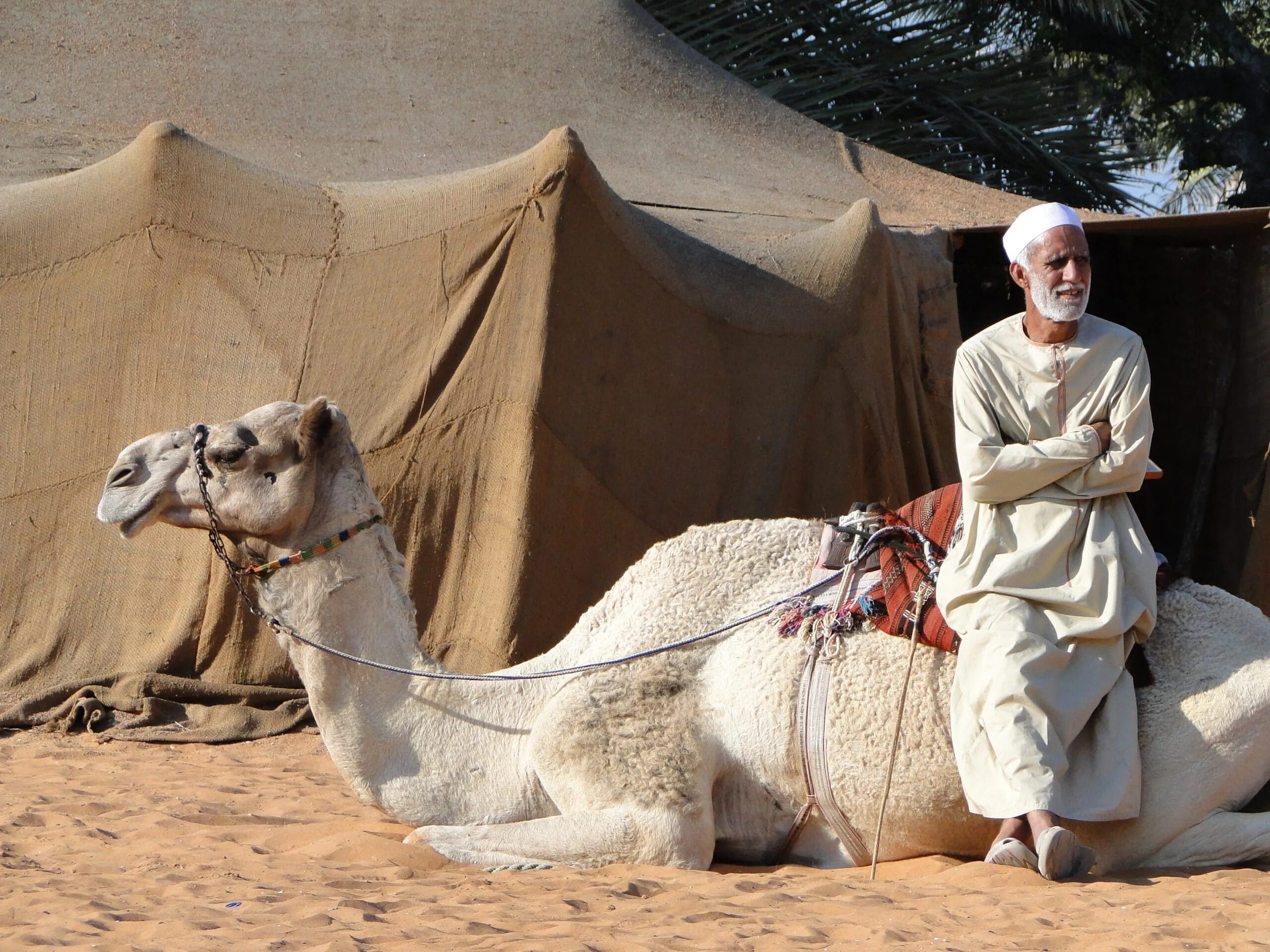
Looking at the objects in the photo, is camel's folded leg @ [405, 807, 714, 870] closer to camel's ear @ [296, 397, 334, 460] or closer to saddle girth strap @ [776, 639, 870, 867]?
saddle girth strap @ [776, 639, 870, 867]

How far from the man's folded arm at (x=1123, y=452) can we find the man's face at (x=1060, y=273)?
23 centimetres

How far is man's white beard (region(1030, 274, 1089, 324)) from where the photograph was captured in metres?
4.09

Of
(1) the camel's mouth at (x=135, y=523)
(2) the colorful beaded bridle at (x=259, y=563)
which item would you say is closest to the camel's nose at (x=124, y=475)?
(1) the camel's mouth at (x=135, y=523)

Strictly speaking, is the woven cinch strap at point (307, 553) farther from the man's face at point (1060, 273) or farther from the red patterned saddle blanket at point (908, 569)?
the man's face at point (1060, 273)

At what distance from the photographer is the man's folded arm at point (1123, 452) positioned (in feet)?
13.2

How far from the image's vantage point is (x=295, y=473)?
463cm

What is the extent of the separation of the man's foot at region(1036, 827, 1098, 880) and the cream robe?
0.11m

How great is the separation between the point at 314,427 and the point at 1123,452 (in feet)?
7.65

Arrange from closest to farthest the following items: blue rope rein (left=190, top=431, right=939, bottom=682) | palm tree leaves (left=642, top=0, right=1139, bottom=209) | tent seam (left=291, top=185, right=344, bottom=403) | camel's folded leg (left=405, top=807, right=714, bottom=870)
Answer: camel's folded leg (left=405, top=807, right=714, bottom=870) < blue rope rein (left=190, top=431, right=939, bottom=682) < tent seam (left=291, top=185, right=344, bottom=403) < palm tree leaves (left=642, top=0, right=1139, bottom=209)

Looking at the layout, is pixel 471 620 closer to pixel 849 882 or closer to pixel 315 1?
pixel 849 882

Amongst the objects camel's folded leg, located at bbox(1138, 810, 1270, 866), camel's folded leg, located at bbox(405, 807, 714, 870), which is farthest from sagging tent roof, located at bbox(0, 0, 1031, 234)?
camel's folded leg, located at bbox(1138, 810, 1270, 866)

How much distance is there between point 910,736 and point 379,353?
3572 millimetres

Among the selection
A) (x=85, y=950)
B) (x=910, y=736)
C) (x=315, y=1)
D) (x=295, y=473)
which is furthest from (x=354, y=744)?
(x=315, y=1)

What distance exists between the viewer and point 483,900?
377cm
